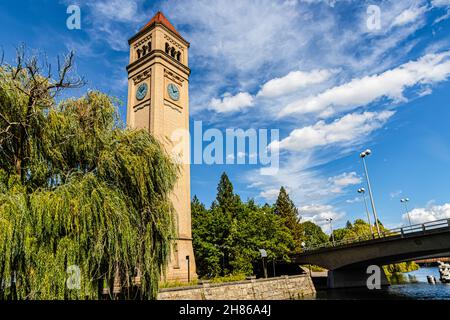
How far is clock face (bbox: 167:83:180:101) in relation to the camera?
104 ft

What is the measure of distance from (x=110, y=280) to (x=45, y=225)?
3047 mm

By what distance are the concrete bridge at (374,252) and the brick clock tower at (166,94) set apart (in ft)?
56.3

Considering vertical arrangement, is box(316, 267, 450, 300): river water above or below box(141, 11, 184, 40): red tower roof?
below

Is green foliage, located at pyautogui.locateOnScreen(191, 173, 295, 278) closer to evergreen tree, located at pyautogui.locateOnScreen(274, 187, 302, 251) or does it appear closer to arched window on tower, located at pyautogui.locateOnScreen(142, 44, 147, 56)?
evergreen tree, located at pyautogui.locateOnScreen(274, 187, 302, 251)

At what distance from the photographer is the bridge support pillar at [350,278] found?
118 ft

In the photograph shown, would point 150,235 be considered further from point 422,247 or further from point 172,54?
point 172,54

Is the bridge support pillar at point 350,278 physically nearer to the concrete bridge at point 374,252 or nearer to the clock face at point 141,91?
the concrete bridge at point 374,252

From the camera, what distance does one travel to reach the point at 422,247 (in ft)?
88.0

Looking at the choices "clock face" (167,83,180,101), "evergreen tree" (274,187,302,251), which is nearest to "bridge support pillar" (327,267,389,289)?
"evergreen tree" (274,187,302,251)

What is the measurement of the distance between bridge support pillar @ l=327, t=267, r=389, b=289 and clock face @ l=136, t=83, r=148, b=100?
94.0 ft
